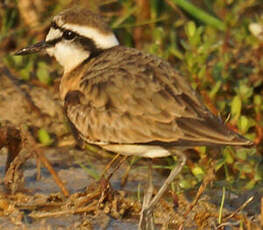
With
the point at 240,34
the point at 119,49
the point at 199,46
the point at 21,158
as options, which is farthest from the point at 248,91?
the point at 21,158

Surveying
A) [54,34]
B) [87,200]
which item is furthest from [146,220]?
[54,34]

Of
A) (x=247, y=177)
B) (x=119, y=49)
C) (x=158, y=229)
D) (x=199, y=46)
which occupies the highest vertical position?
(x=119, y=49)

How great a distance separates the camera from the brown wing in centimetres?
347

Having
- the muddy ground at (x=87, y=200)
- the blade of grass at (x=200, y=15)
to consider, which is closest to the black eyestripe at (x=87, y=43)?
the muddy ground at (x=87, y=200)

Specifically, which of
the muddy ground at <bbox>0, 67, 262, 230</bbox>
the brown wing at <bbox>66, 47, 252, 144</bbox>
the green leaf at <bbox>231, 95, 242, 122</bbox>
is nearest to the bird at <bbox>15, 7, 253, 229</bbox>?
the brown wing at <bbox>66, 47, 252, 144</bbox>

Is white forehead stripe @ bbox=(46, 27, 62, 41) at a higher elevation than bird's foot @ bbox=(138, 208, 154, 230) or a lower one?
higher

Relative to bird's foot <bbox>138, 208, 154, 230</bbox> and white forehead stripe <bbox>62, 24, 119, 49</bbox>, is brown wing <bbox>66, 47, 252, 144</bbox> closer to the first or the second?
white forehead stripe <bbox>62, 24, 119, 49</bbox>

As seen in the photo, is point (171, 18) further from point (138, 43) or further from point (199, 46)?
point (199, 46)

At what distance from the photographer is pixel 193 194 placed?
445cm

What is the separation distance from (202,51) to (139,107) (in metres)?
1.62

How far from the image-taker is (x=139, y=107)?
3.56 m

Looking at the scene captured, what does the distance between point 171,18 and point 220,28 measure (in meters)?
0.76

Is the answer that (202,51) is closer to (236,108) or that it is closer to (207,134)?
(236,108)

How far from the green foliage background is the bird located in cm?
63
